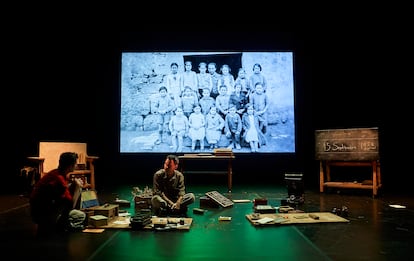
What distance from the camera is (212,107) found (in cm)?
862

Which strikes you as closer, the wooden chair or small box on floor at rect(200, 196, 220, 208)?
small box on floor at rect(200, 196, 220, 208)

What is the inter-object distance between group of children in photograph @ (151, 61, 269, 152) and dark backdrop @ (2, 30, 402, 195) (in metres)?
0.80

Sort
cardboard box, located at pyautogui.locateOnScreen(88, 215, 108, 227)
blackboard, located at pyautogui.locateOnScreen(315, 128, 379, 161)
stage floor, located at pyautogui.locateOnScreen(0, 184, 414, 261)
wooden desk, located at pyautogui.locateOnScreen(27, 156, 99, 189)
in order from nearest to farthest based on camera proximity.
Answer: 1. stage floor, located at pyautogui.locateOnScreen(0, 184, 414, 261)
2. cardboard box, located at pyautogui.locateOnScreen(88, 215, 108, 227)
3. blackboard, located at pyautogui.locateOnScreen(315, 128, 379, 161)
4. wooden desk, located at pyautogui.locateOnScreen(27, 156, 99, 189)

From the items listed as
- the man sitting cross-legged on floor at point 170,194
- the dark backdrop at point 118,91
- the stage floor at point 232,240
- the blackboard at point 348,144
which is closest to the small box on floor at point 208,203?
the stage floor at point 232,240

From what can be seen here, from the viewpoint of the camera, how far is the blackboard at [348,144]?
6.61 metres

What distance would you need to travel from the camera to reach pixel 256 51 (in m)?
8.79

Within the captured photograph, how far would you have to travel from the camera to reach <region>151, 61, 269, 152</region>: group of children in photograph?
28.1ft

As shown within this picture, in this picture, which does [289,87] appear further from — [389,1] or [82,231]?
[82,231]

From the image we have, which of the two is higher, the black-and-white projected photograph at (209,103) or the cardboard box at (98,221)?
the black-and-white projected photograph at (209,103)

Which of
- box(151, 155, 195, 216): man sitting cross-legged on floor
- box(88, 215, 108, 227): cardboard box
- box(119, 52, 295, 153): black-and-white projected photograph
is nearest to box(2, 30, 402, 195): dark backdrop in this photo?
box(119, 52, 295, 153): black-and-white projected photograph

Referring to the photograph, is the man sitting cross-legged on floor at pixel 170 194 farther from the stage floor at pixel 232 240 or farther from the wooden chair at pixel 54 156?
the wooden chair at pixel 54 156

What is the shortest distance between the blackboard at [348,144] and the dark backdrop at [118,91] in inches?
68.2

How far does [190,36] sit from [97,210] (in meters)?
5.83

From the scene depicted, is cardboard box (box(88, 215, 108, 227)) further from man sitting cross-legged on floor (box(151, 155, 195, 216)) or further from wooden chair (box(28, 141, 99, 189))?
wooden chair (box(28, 141, 99, 189))
